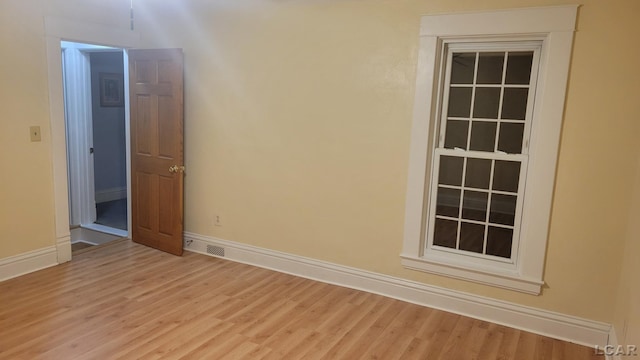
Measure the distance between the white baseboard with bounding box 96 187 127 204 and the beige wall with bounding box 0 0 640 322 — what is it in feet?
8.21

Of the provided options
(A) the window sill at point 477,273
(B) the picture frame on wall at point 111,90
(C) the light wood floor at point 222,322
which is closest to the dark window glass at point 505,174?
(A) the window sill at point 477,273

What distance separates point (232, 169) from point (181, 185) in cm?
56

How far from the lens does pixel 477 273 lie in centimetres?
337

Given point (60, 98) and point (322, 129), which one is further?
point (60, 98)

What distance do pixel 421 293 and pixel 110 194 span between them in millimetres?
4996

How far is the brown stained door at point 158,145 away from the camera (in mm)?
4359

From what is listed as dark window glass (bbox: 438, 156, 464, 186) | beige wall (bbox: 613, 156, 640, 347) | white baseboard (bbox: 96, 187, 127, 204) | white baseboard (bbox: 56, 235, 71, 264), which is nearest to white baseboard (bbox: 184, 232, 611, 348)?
beige wall (bbox: 613, 156, 640, 347)

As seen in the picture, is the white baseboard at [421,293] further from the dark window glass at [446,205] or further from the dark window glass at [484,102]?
the dark window glass at [484,102]

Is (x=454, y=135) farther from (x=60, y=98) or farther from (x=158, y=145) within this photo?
(x=60, y=98)

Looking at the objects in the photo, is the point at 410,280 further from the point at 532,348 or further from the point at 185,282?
the point at 185,282

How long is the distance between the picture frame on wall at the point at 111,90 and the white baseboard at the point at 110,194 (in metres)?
1.25

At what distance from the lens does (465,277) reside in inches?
135

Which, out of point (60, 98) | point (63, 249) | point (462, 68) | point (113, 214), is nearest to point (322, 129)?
point (462, 68)

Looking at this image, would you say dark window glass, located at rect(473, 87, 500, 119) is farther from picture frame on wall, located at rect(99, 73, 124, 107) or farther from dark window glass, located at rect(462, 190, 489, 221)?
picture frame on wall, located at rect(99, 73, 124, 107)
